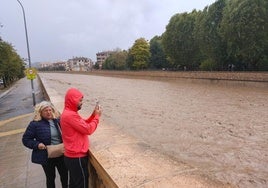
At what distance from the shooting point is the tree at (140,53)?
244 ft

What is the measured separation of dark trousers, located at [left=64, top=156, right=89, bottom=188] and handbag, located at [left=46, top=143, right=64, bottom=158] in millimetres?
364

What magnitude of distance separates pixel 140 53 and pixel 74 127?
7203 centimetres

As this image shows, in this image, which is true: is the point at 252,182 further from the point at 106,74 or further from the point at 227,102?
the point at 106,74

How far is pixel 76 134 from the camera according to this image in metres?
3.59

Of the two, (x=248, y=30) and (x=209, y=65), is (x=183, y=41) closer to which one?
(x=209, y=65)

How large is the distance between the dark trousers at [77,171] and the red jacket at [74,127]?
0.20 ft

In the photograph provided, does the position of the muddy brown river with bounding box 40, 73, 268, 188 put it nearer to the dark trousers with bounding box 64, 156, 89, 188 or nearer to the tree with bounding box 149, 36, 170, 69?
the dark trousers with bounding box 64, 156, 89, 188

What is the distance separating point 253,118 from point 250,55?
64.2ft

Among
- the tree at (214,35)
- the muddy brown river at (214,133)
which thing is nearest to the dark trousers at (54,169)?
the muddy brown river at (214,133)

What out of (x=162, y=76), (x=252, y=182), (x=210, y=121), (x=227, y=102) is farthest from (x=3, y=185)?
(x=162, y=76)

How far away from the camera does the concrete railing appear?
9.29ft

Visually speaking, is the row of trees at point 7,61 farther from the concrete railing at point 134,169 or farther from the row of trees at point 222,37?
the concrete railing at point 134,169

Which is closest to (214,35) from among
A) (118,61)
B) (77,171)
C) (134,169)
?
(77,171)

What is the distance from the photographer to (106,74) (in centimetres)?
10106
